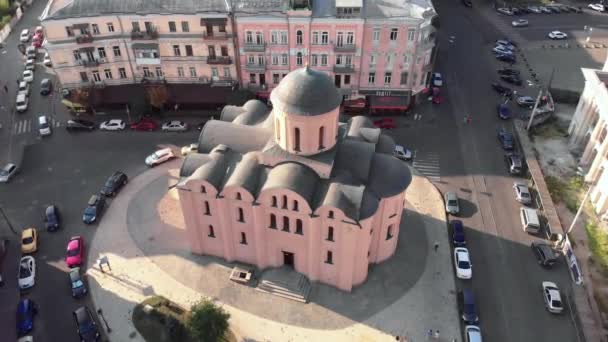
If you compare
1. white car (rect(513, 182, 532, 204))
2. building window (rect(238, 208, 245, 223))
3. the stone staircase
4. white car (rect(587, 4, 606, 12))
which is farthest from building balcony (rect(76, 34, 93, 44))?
white car (rect(587, 4, 606, 12))

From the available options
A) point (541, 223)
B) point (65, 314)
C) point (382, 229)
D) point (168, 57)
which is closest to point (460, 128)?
point (541, 223)

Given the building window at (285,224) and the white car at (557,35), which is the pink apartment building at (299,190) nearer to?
the building window at (285,224)

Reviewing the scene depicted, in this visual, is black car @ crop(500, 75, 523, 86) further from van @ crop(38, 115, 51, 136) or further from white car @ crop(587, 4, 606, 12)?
van @ crop(38, 115, 51, 136)

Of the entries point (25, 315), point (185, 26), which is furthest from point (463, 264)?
point (185, 26)

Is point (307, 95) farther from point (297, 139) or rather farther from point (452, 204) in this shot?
point (452, 204)

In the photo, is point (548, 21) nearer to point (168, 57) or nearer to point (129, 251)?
point (168, 57)

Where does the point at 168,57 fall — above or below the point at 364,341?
above

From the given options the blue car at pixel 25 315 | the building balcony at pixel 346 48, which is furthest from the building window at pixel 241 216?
the building balcony at pixel 346 48
